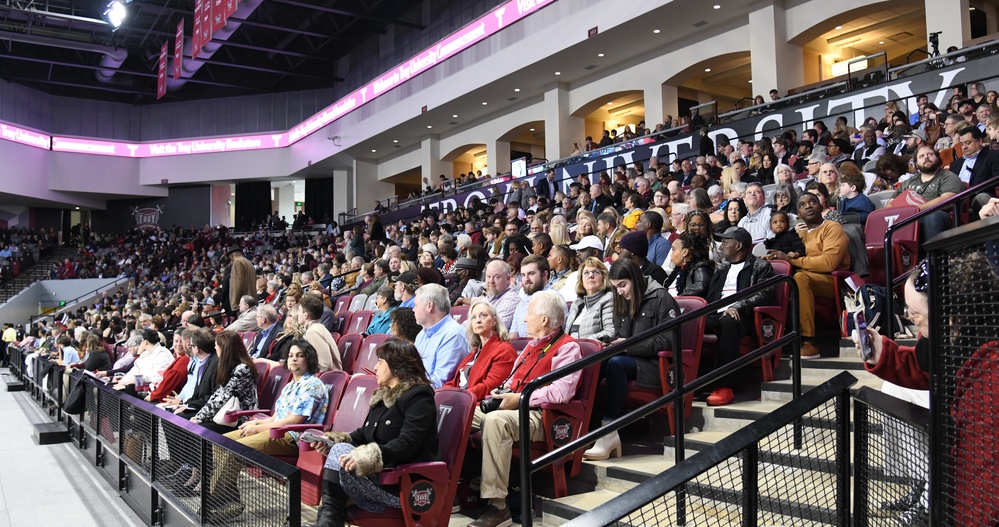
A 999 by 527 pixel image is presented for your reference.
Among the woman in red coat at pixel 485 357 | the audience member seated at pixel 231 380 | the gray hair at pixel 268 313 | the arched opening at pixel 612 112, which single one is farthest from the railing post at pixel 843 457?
the arched opening at pixel 612 112

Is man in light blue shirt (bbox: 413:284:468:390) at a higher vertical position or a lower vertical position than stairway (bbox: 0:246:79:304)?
lower

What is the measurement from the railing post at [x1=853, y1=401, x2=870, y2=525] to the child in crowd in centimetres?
294

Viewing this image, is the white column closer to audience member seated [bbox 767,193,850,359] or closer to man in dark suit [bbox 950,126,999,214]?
man in dark suit [bbox 950,126,999,214]

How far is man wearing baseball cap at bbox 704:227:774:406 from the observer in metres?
4.16

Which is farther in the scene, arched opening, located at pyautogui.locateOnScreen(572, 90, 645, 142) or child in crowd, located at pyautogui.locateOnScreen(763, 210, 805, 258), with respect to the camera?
arched opening, located at pyautogui.locateOnScreen(572, 90, 645, 142)

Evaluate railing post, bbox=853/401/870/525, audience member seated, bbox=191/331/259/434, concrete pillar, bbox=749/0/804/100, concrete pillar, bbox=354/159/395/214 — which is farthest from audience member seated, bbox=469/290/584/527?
concrete pillar, bbox=354/159/395/214

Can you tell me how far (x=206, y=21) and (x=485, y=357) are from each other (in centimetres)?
1418

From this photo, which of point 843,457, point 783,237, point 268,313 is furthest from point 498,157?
point 843,457

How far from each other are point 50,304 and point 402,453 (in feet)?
89.3

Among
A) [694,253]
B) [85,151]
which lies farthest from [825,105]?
[85,151]

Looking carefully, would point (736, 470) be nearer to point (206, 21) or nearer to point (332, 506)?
point (332, 506)

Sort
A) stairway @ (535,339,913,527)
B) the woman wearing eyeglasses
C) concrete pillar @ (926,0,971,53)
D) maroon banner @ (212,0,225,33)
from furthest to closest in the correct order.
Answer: maroon banner @ (212,0,225,33), concrete pillar @ (926,0,971,53), stairway @ (535,339,913,527), the woman wearing eyeglasses

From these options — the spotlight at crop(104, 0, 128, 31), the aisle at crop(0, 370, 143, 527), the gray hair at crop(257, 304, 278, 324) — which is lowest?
the aisle at crop(0, 370, 143, 527)

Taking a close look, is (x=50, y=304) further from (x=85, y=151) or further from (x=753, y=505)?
(x=753, y=505)
